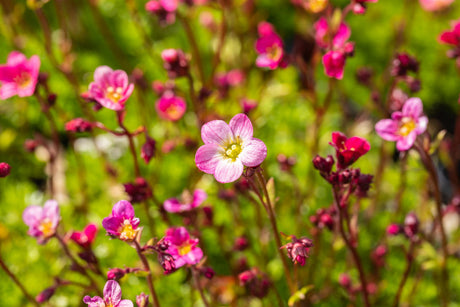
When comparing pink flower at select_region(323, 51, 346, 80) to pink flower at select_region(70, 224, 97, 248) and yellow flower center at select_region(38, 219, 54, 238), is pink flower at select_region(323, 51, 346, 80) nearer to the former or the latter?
pink flower at select_region(70, 224, 97, 248)

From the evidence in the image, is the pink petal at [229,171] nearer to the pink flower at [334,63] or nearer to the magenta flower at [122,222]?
the magenta flower at [122,222]

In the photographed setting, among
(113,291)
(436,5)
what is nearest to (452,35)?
(113,291)

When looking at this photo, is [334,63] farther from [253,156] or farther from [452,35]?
[253,156]

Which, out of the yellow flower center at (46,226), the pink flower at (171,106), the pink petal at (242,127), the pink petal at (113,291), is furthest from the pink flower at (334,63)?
the yellow flower center at (46,226)

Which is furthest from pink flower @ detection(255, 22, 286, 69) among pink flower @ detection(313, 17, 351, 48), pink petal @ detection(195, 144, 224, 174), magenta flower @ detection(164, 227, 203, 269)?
magenta flower @ detection(164, 227, 203, 269)

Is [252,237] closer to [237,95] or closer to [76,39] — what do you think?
[237,95]
